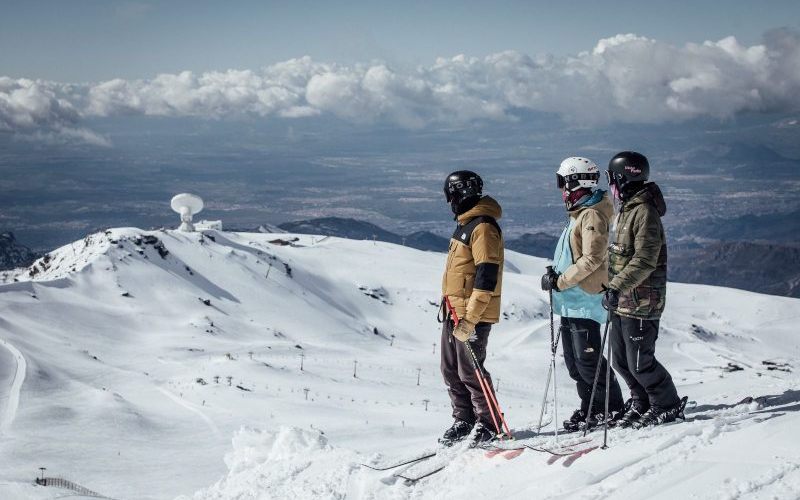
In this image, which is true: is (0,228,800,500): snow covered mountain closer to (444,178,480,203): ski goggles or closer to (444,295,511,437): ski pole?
(444,295,511,437): ski pole

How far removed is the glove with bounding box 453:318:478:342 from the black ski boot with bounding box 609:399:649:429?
81.8 inches

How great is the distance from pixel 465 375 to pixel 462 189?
2.25m

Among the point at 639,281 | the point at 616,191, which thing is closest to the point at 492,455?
the point at 639,281

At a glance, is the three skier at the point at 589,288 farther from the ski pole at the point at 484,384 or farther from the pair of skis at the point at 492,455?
the pair of skis at the point at 492,455

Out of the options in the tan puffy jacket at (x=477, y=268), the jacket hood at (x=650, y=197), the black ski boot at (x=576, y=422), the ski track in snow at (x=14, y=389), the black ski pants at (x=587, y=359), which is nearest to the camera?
the jacket hood at (x=650, y=197)

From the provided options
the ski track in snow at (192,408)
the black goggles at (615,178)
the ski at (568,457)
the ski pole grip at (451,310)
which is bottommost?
the ski track in snow at (192,408)

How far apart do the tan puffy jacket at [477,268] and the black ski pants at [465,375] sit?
0.32m

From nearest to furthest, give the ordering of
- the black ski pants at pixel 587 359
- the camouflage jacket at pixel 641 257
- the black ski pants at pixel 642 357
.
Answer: the camouflage jacket at pixel 641 257, the black ski pants at pixel 642 357, the black ski pants at pixel 587 359

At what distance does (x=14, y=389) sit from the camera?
22578mm

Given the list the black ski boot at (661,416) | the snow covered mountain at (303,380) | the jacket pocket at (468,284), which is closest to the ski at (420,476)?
the snow covered mountain at (303,380)

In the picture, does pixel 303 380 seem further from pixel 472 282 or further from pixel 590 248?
pixel 590 248

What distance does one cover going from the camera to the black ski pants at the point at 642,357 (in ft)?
26.3

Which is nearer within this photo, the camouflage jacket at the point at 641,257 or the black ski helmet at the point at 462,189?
the camouflage jacket at the point at 641,257

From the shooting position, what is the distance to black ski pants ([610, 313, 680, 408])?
26.3ft
